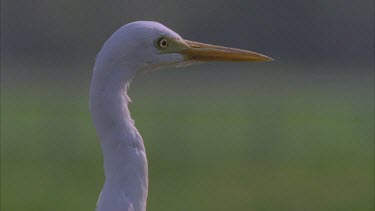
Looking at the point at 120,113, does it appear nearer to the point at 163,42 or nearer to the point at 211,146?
the point at 163,42

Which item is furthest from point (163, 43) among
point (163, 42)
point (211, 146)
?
point (211, 146)

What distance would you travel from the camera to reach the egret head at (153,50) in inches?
153

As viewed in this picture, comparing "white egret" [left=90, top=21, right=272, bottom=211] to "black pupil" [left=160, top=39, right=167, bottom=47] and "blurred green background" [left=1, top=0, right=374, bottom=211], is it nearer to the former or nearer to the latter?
"black pupil" [left=160, top=39, right=167, bottom=47]

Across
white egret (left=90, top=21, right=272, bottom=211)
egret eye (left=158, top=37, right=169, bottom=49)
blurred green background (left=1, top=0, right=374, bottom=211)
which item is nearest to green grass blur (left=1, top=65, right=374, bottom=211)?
blurred green background (left=1, top=0, right=374, bottom=211)

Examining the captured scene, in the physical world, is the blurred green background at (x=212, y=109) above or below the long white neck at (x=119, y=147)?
below

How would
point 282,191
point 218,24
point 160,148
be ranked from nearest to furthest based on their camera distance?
point 282,191 → point 160,148 → point 218,24

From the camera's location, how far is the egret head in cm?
389

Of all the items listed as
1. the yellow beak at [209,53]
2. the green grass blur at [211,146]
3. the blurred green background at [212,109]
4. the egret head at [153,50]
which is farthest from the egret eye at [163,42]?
the blurred green background at [212,109]

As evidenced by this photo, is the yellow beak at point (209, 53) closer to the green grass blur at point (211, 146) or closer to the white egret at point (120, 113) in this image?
the white egret at point (120, 113)

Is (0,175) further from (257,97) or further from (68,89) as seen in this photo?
(257,97)

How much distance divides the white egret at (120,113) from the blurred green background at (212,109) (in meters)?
8.10

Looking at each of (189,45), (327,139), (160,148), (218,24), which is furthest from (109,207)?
(218,24)

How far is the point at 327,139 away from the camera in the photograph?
2288cm

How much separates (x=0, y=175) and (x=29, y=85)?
19.0 metres
